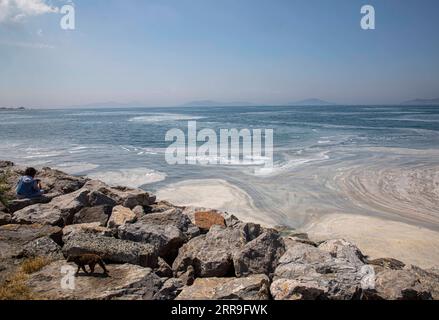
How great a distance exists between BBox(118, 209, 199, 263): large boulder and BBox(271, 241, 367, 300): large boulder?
2.24 meters

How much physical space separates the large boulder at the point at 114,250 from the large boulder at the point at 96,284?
0.28 m

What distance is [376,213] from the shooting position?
14141 millimetres

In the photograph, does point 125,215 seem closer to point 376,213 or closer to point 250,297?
point 250,297

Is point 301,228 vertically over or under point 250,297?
under

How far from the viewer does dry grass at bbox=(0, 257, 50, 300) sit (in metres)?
4.80

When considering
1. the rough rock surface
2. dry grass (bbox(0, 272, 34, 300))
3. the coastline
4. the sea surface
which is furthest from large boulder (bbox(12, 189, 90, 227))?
the sea surface

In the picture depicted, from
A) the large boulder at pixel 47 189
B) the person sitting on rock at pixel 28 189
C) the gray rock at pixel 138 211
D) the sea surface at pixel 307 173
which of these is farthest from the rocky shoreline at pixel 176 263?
the sea surface at pixel 307 173

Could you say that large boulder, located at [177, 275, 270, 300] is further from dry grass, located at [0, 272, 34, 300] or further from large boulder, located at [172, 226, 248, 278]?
dry grass, located at [0, 272, 34, 300]

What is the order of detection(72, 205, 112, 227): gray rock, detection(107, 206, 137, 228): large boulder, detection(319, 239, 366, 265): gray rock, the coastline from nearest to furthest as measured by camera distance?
detection(319, 239, 366, 265): gray rock, detection(107, 206, 137, 228): large boulder, detection(72, 205, 112, 227): gray rock, the coastline

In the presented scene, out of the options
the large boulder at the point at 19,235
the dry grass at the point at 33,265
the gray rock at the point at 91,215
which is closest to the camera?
the dry grass at the point at 33,265

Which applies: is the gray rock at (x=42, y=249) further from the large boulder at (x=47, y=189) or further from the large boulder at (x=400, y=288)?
the large boulder at (x=400, y=288)

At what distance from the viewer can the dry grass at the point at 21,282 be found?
15.7 ft
